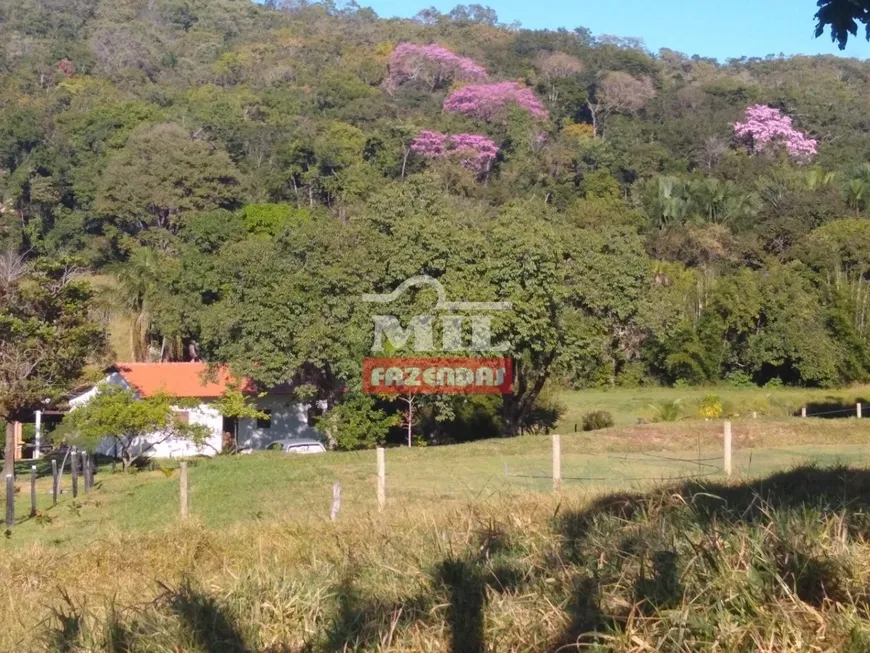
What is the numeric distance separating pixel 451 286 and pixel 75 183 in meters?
37.0

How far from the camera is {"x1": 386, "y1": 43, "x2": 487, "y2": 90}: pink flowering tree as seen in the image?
78.9m

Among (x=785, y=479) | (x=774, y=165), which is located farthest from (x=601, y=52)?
(x=785, y=479)

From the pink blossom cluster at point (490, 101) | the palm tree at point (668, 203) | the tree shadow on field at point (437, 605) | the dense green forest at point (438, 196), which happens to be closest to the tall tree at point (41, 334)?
the dense green forest at point (438, 196)

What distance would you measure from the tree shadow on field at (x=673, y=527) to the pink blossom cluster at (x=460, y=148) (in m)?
51.2

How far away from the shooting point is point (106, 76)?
77.2 meters

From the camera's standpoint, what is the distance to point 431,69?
3125 inches

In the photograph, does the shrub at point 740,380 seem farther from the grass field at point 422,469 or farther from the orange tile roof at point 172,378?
the orange tile roof at point 172,378

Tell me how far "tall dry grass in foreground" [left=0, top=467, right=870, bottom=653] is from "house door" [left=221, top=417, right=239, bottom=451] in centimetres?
2578

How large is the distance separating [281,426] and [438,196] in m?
9.63

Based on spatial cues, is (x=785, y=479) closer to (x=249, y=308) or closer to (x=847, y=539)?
(x=847, y=539)

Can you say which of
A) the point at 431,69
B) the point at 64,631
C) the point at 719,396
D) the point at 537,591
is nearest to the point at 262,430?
the point at 719,396

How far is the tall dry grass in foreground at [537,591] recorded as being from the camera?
4320mm

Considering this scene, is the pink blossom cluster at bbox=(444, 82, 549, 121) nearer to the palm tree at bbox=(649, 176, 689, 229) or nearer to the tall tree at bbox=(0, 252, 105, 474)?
the palm tree at bbox=(649, 176, 689, 229)

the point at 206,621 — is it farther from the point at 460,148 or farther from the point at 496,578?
the point at 460,148
